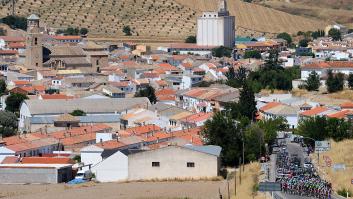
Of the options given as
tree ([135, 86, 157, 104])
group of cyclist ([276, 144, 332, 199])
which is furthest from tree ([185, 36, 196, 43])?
group of cyclist ([276, 144, 332, 199])

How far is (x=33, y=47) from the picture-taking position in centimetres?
7144

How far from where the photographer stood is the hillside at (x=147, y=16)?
347ft

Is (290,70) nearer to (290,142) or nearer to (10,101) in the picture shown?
(10,101)

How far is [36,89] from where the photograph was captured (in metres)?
61.0

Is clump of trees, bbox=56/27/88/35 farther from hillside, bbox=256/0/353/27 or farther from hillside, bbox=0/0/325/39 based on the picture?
hillside, bbox=256/0/353/27

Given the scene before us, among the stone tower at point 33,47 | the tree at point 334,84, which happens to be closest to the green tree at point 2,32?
the stone tower at point 33,47

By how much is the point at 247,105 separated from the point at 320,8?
87.5m

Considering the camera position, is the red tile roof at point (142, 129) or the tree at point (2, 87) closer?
the red tile roof at point (142, 129)

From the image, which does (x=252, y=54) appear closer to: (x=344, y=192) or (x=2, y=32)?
(x=2, y=32)

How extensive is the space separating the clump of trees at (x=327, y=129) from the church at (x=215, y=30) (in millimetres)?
49556

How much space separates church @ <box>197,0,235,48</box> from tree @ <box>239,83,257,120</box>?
4122 cm

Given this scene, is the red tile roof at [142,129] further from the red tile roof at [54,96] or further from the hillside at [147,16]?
the hillside at [147,16]

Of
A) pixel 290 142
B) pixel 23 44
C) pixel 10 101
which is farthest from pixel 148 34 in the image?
pixel 290 142

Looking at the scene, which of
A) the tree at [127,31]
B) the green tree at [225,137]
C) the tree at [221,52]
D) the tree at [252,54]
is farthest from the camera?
the tree at [127,31]
